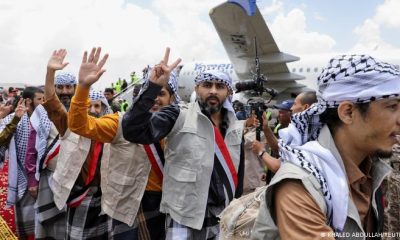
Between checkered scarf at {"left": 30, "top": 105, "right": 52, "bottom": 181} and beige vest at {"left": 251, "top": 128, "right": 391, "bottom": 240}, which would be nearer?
beige vest at {"left": 251, "top": 128, "right": 391, "bottom": 240}

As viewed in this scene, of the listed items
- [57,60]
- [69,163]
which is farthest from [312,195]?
[69,163]

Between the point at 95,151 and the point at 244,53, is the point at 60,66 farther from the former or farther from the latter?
the point at 244,53

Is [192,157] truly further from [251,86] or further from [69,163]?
[251,86]

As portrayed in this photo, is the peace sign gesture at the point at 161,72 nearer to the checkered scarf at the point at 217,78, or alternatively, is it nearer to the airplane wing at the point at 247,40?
the checkered scarf at the point at 217,78

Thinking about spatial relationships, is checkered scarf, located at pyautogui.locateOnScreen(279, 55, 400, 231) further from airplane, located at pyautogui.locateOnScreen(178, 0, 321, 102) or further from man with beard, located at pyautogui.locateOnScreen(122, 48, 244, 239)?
airplane, located at pyautogui.locateOnScreen(178, 0, 321, 102)

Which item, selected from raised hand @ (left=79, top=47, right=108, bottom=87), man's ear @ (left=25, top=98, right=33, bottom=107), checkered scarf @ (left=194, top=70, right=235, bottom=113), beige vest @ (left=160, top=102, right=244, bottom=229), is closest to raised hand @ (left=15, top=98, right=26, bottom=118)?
man's ear @ (left=25, top=98, right=33, bottom=107)

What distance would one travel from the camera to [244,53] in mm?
13727

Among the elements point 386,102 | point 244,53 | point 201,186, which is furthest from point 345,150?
point 244,53

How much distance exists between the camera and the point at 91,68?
2541mm

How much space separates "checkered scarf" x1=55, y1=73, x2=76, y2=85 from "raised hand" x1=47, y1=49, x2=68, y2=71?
2.76 feet

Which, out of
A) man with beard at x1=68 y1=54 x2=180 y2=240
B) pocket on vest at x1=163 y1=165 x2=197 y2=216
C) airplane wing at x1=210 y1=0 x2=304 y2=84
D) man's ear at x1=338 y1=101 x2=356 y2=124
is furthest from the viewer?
airplane wing at x1=210 y1=0 x2=304 y2=84

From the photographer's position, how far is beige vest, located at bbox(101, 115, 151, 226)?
9.02 ft

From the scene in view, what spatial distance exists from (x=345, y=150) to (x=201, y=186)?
1171mm

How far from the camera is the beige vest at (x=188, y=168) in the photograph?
2418 mm
